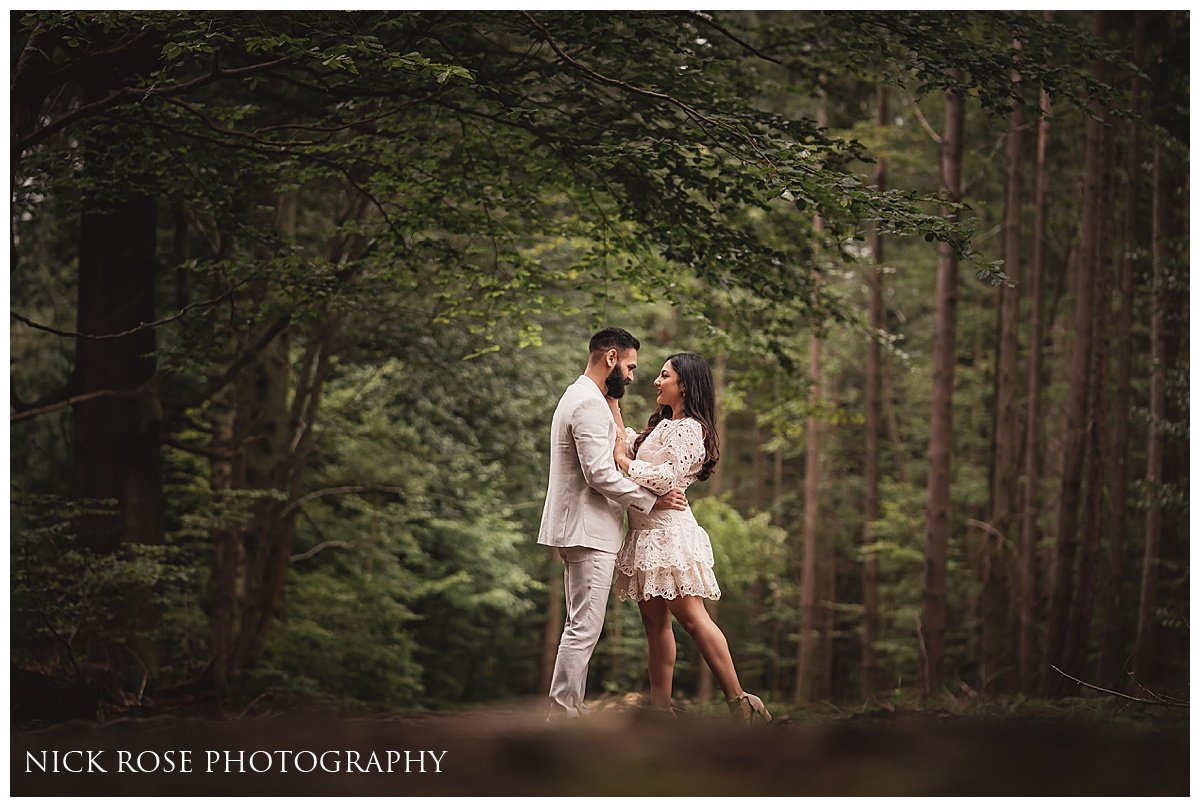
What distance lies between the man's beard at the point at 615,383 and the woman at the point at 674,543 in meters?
0.11

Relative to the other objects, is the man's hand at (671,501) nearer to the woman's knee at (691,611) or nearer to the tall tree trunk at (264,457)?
the woman's knee at (691,611)

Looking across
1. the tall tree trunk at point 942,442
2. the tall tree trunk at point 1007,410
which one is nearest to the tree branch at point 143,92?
the tall tree trunk at point 942,442

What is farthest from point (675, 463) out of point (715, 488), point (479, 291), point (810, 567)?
point (715, 488)

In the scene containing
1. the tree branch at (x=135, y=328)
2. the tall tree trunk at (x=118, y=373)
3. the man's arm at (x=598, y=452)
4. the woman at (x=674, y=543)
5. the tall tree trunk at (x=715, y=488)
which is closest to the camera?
the man's arm at (x=598, y=452)

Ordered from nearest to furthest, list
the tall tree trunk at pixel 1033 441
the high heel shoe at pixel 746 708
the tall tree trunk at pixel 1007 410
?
the high heel shoe at pixel 746 708
the tall tree trunk at pixel 1033 441
the tall tree trunk at pixel 1007 410

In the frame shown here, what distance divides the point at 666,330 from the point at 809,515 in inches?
259

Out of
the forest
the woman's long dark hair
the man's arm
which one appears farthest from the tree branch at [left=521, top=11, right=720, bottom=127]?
the man's arm

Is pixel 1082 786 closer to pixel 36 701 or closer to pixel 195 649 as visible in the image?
→ pixel 36 701

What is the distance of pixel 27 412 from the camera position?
8.37m

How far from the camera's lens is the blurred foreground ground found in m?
3.82

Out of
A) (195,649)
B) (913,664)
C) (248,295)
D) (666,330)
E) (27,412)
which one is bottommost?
(913,664)

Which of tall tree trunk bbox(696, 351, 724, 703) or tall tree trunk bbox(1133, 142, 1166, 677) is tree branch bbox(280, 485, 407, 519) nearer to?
tall tree trunk bbox(696, 351, 724, 703)

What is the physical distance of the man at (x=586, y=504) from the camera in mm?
5363

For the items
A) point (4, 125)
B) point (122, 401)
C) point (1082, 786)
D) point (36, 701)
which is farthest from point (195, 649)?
point (1082, 786)
